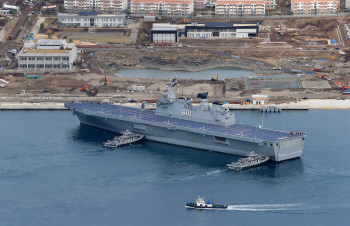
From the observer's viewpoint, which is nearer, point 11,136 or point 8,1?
point 11,136

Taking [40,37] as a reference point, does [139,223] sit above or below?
below

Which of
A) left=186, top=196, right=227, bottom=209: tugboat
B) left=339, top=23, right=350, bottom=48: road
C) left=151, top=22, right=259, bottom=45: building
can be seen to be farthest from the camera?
left=151, top=22, right=259, bottom=45: building

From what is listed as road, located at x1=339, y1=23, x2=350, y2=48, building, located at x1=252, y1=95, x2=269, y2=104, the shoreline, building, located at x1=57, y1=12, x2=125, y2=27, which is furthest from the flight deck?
road, located at x1=339, y1=23, x2=350, y2=48

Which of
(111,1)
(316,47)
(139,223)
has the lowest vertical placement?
(139,223)

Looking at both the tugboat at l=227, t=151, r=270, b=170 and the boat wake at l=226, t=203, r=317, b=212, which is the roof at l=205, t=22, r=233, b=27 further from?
the boat wake at l=226, t=203, r=317, b=212

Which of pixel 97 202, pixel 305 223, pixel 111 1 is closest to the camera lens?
pixel 305 223

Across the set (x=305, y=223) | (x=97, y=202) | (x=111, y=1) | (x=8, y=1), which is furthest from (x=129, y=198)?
(x=8, y=1)

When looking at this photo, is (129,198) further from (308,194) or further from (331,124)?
(331,124)

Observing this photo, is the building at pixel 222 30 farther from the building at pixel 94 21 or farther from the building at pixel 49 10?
the building at pixel 49 10
